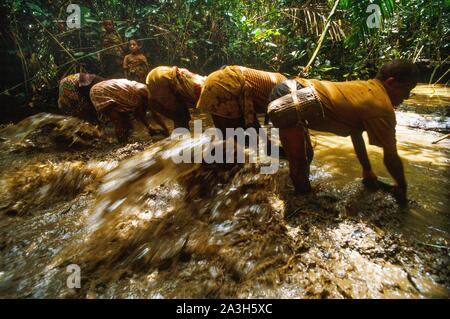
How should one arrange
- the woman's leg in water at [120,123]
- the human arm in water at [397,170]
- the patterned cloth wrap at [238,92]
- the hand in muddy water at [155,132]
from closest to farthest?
the human arm in water at [397,170] → the patterned cloth wrap at [238,92] → the woman's leg in water at [120,123] → the hand in muddy water at [155,132]

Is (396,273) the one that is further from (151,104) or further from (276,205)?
(151,104)

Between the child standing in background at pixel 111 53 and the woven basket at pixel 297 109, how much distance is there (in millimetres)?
5421

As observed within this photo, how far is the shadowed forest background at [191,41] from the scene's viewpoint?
248 inches

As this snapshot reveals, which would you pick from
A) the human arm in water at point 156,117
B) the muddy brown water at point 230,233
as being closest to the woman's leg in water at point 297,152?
the muddy brown water at point 230,233

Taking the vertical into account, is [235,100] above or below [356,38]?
below

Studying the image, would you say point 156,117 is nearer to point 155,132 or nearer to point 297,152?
point 155,132

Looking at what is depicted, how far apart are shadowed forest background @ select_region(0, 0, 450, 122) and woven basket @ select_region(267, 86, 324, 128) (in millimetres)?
4479

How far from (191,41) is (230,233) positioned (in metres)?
5.61

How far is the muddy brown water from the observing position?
178 cm

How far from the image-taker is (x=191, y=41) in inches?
261

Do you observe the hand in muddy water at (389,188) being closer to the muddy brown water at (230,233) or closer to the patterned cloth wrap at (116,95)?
the muddy brown water at (230,233)

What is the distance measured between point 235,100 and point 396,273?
1.99m

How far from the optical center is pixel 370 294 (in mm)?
1604

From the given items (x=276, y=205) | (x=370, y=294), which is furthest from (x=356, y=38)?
(x=370, y=294)
